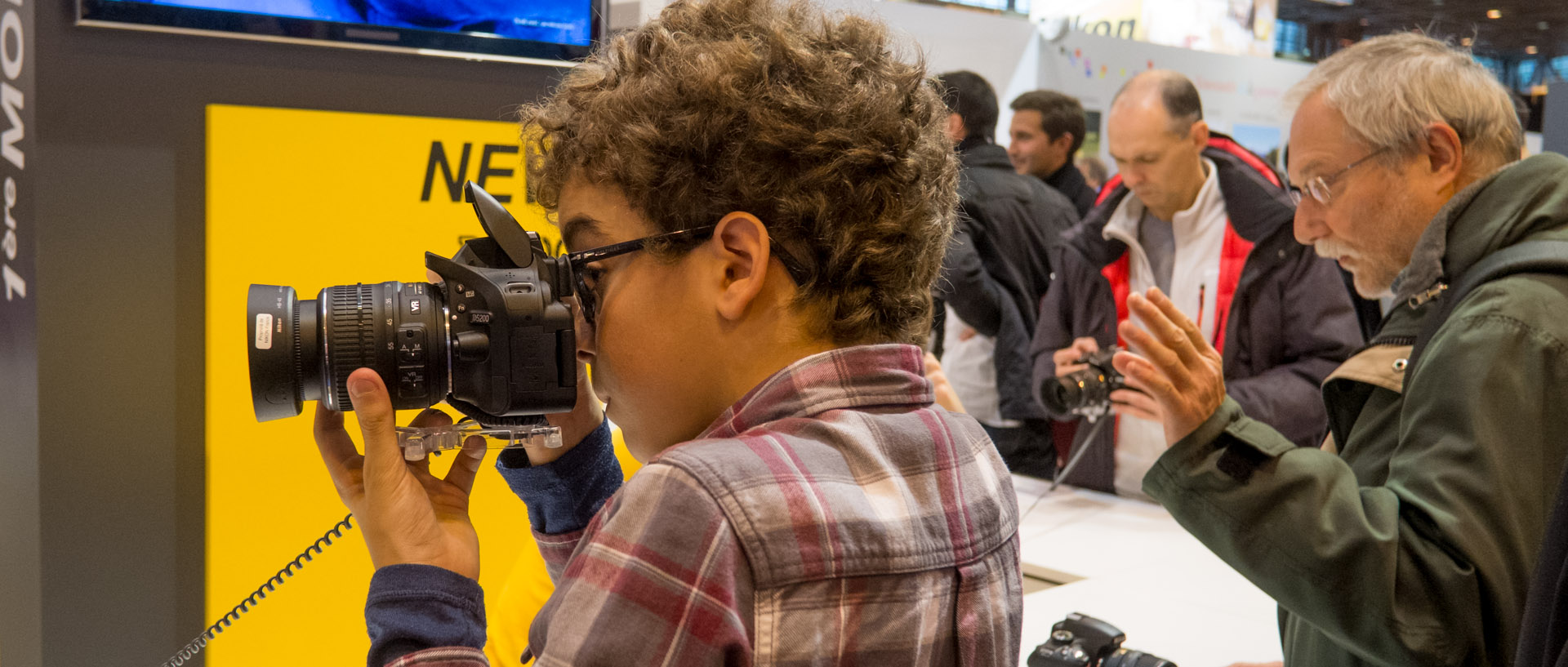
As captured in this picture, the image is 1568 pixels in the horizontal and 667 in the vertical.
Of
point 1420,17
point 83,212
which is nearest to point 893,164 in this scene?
point 83,212

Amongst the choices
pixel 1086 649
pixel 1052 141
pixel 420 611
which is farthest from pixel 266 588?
pixel 1052 141

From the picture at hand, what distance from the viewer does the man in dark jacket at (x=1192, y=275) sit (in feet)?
9.05

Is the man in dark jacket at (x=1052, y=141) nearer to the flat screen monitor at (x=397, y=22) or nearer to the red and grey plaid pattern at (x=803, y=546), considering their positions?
the flat screen monitor at (x=397, y=22)

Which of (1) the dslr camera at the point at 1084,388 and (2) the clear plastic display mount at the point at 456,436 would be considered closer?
(2) the clear plastic display mount at the point at 456,436

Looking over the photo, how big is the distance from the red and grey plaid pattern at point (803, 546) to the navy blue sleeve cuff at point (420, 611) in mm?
106

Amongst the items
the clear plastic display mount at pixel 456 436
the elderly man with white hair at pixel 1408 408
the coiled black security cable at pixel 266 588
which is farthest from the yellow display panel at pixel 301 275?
the elderly man with white hair at pixel 1408 408

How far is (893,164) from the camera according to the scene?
0.93 meters

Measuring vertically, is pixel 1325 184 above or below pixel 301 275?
above

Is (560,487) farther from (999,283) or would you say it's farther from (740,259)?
(999,283)

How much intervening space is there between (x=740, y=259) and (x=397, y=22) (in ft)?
2.89

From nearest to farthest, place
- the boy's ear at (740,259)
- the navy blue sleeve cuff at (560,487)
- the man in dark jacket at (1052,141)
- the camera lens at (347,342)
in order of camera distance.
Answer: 1. the boy's ear at (740,259)
2. the camera lens at (347,342)
3. the navy blue sleeve cuff at (560,487)
4. the man in dark jacket at (1052,141)

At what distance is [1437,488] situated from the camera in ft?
4.42

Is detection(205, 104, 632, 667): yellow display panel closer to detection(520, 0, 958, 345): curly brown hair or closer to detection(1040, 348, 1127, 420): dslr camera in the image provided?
detection(520, 0, 958, 345): curly brown hair

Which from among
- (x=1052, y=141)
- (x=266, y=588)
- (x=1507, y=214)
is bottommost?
(x=266, y=588)
